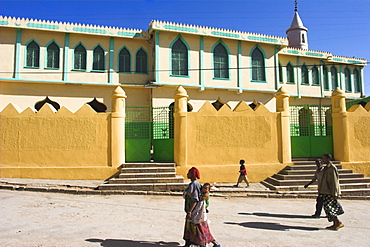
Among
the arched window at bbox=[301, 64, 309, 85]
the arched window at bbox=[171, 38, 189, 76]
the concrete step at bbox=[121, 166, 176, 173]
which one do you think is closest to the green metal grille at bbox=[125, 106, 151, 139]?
A: the concrete step at bbox=[121, 166, 176, 173]

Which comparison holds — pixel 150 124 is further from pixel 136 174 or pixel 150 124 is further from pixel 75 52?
pixel 75 52

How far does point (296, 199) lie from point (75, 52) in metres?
13.4

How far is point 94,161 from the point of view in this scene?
9.37 m

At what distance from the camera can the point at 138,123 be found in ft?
32.8

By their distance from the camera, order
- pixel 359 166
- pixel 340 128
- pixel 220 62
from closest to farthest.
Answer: pixel 359 166, pixel 340 128, pixel 220 62

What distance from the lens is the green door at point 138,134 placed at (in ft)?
32.4

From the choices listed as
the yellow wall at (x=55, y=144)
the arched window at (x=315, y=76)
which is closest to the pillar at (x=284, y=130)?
the yellow wall at (x=55, y=144)

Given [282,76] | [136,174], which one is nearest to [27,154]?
[136,174]

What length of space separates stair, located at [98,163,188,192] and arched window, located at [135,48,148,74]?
329 inches

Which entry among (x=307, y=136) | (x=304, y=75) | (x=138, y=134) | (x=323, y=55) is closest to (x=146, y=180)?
(x=138, y=134)

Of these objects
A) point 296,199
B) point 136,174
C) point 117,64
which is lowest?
point 296,199

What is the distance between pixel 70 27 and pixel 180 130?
1002cm

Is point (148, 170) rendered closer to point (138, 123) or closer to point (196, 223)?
point (138, 123)

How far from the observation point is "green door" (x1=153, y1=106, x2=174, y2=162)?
10.0 metres
